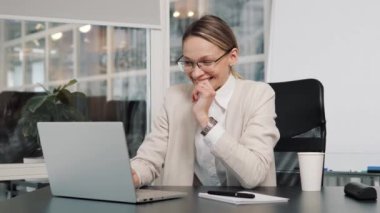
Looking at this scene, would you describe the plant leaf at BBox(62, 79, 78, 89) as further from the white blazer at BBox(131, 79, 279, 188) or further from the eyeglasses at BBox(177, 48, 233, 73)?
the eyeglasses at BBox(177, 48, 233, 73)

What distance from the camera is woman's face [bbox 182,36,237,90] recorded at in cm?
181

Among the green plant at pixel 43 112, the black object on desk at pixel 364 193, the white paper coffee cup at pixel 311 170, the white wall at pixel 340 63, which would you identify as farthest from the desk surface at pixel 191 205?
the green plant at pixel 43 112

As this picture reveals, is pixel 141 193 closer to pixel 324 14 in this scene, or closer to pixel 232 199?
pixel 232 199

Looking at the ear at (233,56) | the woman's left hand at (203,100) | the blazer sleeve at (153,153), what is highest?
the ear at (233,56)

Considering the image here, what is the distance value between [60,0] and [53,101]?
605mm

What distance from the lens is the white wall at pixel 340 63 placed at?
2715 millimetres

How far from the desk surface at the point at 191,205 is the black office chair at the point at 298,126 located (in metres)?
0.64

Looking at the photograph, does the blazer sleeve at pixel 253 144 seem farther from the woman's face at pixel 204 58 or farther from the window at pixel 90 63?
the window at pixel 90 63

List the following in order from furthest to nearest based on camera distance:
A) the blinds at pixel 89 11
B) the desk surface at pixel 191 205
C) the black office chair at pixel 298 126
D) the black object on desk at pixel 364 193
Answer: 1. the blinds at pixel 89 11
2. the black office chair at pixel 298 126
3. the black object on desk at pixel 364 193
4. the desk surface at pixel 191 205

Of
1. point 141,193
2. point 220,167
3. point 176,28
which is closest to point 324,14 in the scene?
point 176,28

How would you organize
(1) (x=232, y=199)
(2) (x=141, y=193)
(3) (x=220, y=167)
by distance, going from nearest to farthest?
(1) (x=232, y=199) → (2) (x=141, y=193) → (3) (x=220, y=167)

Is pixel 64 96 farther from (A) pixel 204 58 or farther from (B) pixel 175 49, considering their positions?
(A) pixel 204 58

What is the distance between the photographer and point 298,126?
2035 millimetres

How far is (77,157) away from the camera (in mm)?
1293
